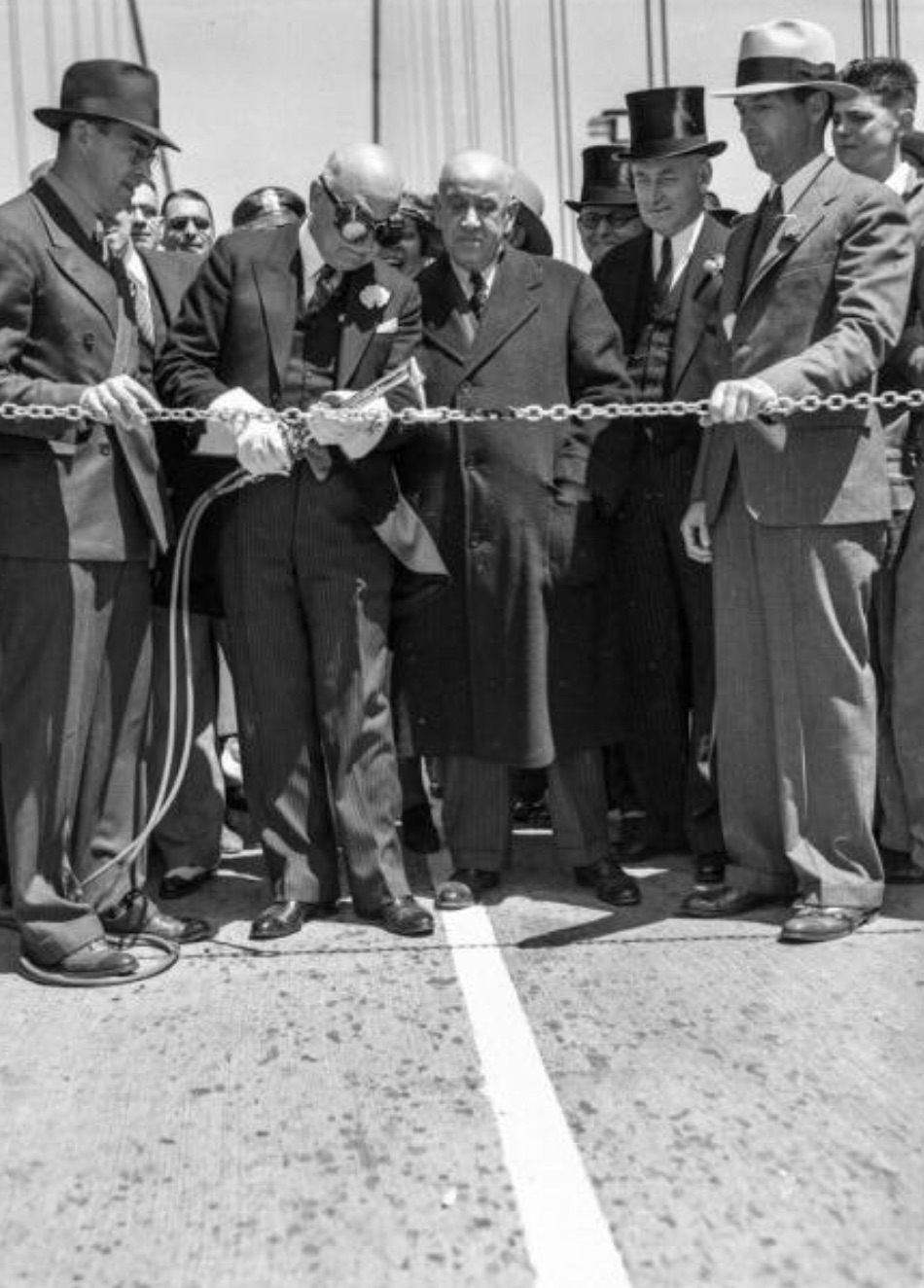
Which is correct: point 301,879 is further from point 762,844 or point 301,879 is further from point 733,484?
point 733,484

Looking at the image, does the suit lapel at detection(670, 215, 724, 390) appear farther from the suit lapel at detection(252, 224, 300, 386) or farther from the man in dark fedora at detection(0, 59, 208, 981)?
the man in dark fedora at detection(0, 59, 208, 981)

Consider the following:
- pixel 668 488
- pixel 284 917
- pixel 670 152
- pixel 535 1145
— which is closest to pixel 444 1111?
pixel 535 1145

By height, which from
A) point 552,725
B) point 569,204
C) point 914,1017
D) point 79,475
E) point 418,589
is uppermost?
point 569,204

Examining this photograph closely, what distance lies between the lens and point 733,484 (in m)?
4.85

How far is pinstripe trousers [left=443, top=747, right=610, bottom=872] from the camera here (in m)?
5.26

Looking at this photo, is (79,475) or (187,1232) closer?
(187,1232)

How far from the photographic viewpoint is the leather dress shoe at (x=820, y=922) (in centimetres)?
461

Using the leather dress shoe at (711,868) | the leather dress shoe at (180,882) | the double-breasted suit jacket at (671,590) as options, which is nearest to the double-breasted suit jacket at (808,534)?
the leather dress shoe at (711,868)

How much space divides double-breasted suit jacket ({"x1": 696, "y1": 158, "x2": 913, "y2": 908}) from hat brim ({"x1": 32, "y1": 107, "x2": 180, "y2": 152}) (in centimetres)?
170

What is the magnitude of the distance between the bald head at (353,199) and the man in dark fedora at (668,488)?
109 centimetres

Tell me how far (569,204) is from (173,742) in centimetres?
332

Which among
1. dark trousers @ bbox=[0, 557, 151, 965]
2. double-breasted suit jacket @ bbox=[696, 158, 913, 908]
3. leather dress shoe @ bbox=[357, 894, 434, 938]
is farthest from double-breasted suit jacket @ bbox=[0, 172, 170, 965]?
double-breasted suit jacket @ bbox=[696, 158, 913, 908]

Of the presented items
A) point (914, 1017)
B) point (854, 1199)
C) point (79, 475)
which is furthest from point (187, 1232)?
point (79, 475)

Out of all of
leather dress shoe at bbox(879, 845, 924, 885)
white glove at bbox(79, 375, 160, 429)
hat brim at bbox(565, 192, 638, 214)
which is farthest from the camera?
hat brim at bbox(565, 192, 638, 214)
